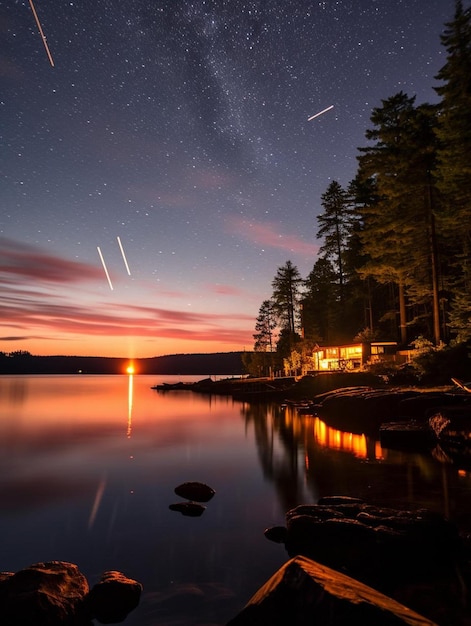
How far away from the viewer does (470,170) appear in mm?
24438

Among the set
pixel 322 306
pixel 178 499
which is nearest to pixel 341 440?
pixel 178 499

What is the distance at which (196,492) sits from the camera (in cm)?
1365

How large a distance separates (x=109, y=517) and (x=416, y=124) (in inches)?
1469

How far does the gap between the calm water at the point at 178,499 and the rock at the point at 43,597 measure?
999 millimetres

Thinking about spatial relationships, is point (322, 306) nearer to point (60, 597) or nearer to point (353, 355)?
point (353, 355)

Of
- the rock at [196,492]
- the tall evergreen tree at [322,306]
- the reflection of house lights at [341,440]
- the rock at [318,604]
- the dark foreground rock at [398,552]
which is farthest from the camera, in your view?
the tall evergreen tree at [322,306]

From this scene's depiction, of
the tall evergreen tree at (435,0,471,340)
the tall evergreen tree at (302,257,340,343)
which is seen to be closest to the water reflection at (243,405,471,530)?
the tall evergreen tree at (435,0,471,340)

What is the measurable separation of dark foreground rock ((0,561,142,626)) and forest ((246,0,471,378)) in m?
25.5

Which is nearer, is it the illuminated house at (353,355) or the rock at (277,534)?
the rock at (277,534)

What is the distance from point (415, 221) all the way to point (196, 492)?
98.8ft

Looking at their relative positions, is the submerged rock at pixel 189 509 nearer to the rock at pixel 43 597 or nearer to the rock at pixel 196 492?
the rock at pixel 196 492

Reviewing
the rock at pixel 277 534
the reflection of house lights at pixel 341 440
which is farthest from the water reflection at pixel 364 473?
the rock at pixel 277 534

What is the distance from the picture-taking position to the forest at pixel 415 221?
26.5 m

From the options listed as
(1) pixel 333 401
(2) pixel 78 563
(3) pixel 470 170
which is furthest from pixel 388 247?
(2) pixel 78 563
